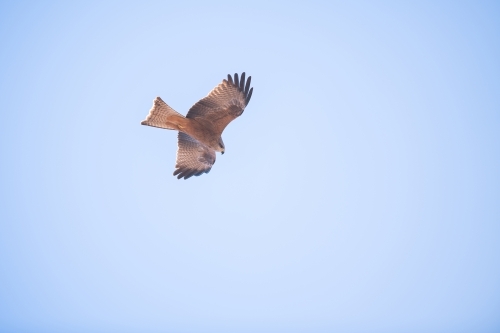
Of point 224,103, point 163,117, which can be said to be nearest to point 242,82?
point 224,103

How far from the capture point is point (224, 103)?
812 cm

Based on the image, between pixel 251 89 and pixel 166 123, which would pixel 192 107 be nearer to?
pixel 166 123

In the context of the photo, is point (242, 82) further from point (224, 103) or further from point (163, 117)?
point (163, 117)

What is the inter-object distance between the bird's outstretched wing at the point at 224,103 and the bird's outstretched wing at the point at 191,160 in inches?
33.3

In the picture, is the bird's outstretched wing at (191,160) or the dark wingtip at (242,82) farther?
the bird's outstretched wing at (191,160)

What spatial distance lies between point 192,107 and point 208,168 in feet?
4.94

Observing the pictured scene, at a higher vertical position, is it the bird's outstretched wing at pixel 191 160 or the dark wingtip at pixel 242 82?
the dark wingtip at pixel 242 82

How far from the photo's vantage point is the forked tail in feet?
26.0

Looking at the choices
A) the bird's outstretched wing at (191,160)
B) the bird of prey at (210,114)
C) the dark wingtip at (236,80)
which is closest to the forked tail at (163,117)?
the bird of prey at (210,114)

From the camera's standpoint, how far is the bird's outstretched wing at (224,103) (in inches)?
314

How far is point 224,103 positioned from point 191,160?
5.02 feet

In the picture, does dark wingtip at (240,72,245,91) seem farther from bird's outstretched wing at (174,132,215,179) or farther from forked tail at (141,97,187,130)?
bird's outstretched wing at (174,132,215,179)

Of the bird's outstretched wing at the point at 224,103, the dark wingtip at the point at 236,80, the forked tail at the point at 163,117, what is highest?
the dark wingtip at the point at 236,80

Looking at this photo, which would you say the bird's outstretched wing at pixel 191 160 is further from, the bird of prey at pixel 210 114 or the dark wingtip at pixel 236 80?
the dark wingtip at pixel 236 80
